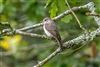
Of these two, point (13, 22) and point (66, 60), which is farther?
point (13, 22)

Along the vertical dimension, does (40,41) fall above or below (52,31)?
above

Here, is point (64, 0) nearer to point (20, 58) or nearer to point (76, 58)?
point (76, 58)

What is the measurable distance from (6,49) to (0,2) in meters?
3.38

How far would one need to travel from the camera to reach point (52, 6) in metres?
3.79

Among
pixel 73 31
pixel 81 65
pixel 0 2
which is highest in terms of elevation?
pixel 0 2

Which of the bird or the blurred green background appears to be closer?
the bird

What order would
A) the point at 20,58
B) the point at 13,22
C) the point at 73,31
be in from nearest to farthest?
the point at 73,31 → the point at 13,22 → the point at 20,58

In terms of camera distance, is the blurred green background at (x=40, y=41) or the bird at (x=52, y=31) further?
the blurred green background at (x=40, y=41)

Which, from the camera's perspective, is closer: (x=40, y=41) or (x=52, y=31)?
(x=52, y=31)

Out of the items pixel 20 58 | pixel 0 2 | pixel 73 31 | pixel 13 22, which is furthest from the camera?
pixel 20 58

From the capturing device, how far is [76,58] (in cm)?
648

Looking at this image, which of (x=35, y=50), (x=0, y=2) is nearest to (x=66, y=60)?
(x=35, y=50)

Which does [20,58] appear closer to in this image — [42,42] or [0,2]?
[42,42]

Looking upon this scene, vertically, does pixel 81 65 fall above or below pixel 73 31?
below
